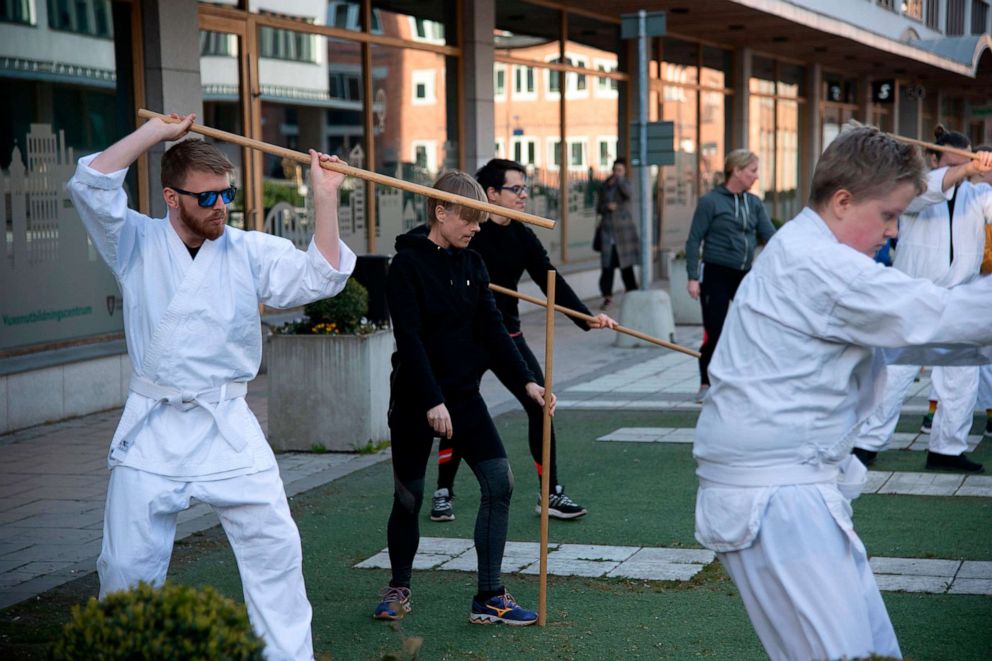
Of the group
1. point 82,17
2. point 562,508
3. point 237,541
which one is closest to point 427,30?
point 82,17

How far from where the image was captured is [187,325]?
13.1ft

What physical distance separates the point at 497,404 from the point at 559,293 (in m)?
3.93

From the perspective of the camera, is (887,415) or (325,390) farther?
(325,390)

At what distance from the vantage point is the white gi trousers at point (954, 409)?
7.95 m

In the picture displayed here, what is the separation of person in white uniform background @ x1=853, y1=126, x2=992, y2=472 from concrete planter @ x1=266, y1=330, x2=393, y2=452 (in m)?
3.12

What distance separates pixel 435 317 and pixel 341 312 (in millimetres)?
3740

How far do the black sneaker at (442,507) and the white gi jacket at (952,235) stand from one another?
311 centimetres

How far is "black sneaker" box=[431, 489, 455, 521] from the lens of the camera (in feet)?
23.3

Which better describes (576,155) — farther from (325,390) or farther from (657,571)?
(657,571)

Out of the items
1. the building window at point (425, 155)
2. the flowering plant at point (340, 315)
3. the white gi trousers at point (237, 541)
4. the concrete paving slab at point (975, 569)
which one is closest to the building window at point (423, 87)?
the building window at point (425, 155)

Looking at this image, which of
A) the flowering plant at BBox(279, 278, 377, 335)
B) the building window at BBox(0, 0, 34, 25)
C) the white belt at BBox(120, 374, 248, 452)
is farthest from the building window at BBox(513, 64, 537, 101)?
the white belt at BBox(120, 374, 248, 452)

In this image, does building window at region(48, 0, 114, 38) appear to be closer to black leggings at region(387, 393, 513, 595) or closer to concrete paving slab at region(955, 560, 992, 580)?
black leggings at region(387, 393, 513, 595)

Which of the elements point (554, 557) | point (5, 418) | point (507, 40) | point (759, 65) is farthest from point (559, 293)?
point (759, 65)

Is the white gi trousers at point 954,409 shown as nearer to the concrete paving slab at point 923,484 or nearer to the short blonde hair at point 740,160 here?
the concrete paving slab at point 923,484
